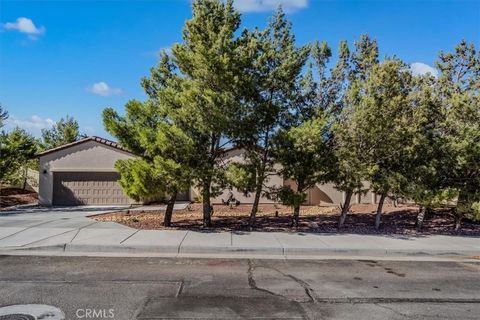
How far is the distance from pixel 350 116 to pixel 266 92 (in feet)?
9.56

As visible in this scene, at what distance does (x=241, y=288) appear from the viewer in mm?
6980

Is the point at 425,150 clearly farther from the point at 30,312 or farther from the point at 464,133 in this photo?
the point at 30,312

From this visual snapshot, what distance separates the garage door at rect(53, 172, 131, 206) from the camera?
22.2m

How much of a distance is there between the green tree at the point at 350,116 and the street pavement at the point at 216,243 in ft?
6.56

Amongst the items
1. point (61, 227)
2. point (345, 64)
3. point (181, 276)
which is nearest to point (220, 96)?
point (345, 64)

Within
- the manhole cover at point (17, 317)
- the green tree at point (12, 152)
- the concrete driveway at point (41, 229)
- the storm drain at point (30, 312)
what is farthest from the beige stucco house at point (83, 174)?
the manhole cover at point (17, 317)

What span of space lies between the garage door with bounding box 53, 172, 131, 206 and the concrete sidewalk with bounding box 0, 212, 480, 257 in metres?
9.32

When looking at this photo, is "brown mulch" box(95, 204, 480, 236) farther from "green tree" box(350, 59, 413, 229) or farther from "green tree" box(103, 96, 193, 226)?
"green tree" box(350, 59, 413, 229)

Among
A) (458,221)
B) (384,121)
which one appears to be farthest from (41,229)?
(458,221)

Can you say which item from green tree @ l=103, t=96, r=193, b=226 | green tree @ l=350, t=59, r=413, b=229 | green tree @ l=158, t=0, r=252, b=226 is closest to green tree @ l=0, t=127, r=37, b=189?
green tree @ l=103, t=96, r=193, b=226

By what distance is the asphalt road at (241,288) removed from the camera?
19.3 ft

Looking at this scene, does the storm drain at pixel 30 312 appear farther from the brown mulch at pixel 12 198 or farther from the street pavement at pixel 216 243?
the brown mulch at pixel 12 198

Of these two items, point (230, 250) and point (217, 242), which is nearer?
point (230, 250)

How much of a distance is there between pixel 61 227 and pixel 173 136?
195 inches
